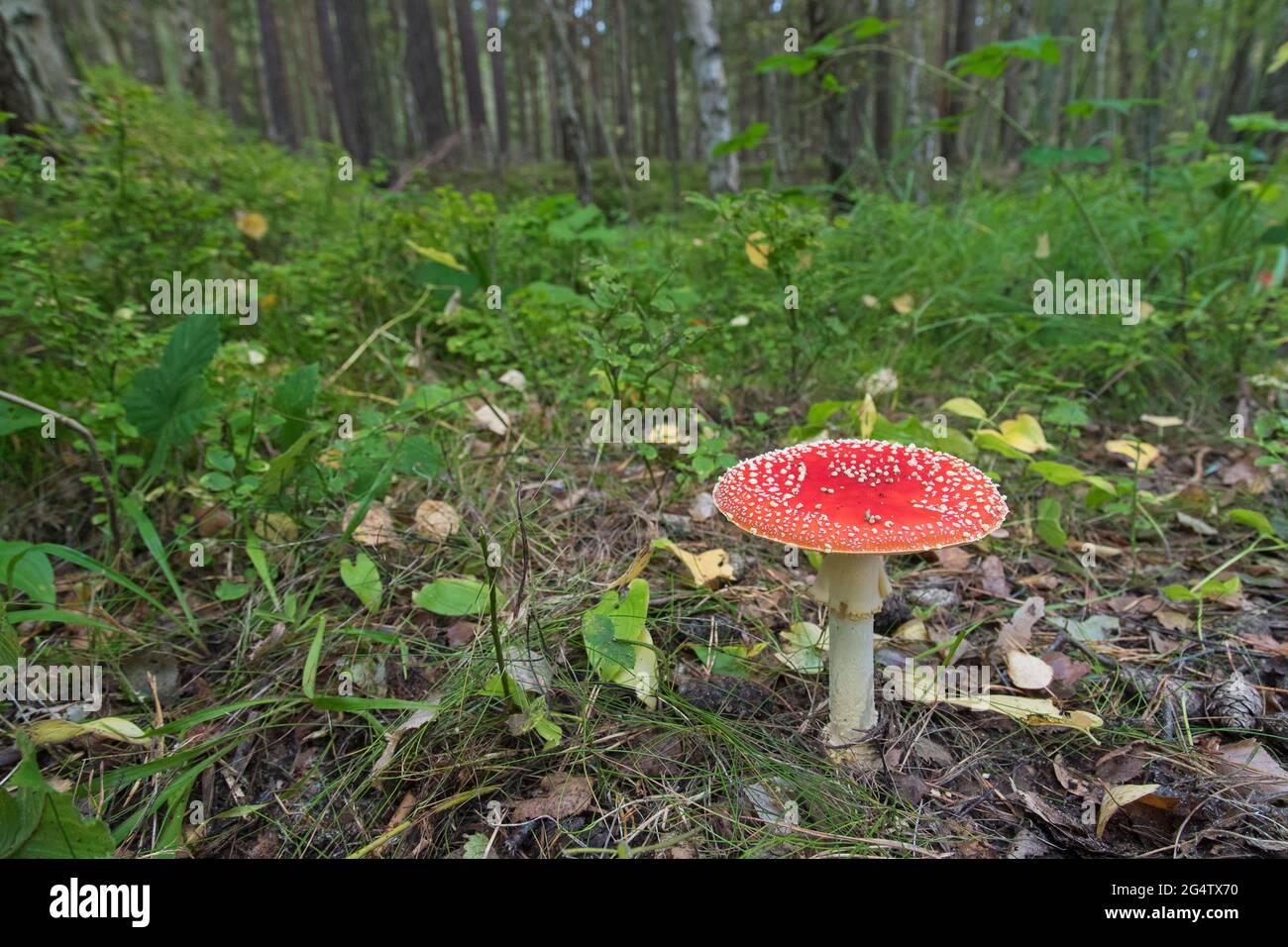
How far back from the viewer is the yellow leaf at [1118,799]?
192 centimetres

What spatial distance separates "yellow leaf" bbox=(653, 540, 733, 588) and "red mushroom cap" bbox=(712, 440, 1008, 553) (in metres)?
0.69

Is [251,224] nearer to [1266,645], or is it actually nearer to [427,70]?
[1266,645]

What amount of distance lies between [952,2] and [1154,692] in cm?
2392

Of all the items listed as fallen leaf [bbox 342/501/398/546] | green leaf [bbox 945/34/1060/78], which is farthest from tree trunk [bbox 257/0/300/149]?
fallen leaf [bbox 342/501/398/546]

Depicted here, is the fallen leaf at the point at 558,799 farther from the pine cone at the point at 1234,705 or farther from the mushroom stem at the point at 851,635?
the pine cone at the point at 1234,705

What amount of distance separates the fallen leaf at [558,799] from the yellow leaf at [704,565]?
872mm

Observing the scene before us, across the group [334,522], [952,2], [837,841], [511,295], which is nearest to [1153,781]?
[837,841]

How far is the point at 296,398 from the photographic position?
109 inches

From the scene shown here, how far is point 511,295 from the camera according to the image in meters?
4.51

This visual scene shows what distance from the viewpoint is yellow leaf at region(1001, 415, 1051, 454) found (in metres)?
2.95

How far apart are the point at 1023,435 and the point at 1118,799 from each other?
1510 millimetres

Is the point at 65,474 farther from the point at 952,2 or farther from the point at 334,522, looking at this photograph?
the point at 952,2

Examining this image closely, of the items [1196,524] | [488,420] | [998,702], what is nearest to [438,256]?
[488,420]

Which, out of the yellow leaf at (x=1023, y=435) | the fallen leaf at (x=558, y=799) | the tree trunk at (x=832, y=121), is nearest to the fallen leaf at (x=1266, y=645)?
the yellow leaf at (x=1023, y=435)
